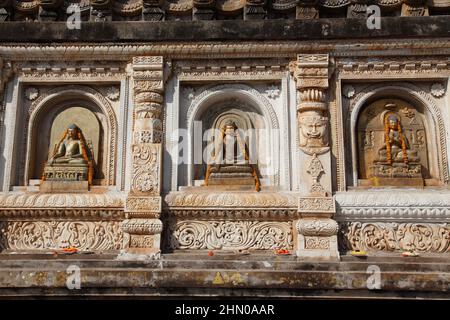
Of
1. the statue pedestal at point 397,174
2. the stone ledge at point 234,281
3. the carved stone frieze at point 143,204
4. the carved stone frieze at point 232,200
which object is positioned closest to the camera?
the stone ledge at point 234,281

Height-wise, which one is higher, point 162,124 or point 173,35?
point 173,35

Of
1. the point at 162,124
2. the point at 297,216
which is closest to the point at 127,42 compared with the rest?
the point at 162,124

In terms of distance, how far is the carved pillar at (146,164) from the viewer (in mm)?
7602

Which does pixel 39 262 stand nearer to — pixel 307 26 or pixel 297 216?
pixel 297 216

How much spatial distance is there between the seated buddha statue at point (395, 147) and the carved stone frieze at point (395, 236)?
123 centimetres

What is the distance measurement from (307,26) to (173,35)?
2.52 m

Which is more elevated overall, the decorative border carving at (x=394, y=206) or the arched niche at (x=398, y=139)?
the arched niche at (x=398, y=139)

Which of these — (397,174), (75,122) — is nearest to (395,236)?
(397,174)

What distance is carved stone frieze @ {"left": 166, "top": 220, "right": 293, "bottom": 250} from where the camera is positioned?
782 centimetres

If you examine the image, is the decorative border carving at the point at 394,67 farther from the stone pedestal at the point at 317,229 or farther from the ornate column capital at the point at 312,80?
the stone pedestal at the point at 317,229

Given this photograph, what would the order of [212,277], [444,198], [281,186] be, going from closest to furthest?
[212,277] < [444,198] < [281,186]

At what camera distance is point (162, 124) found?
8227 millimetres

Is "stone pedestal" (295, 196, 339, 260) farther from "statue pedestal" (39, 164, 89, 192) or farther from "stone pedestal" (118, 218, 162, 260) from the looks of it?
"statue pedestal" (39, 164, 89, 192)

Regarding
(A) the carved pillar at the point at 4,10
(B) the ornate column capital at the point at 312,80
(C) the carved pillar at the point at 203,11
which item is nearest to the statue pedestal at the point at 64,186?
(A) the carved pillar at the point at 4,10
